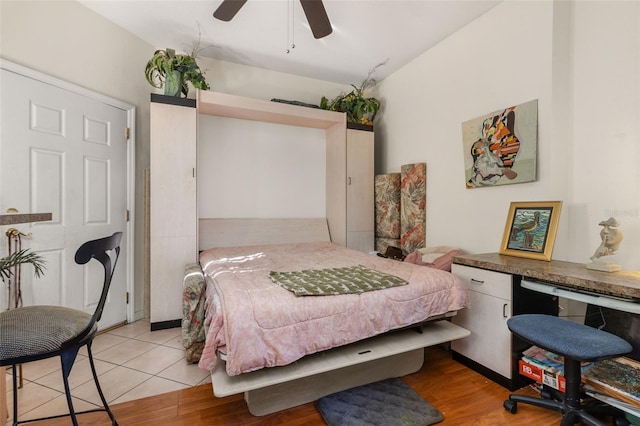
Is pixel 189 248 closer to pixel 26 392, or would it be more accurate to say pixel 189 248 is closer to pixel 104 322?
pixel 104 322

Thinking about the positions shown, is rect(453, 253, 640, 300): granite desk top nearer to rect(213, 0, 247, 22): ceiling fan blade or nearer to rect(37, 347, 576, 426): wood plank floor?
rect(37, 347, 576, 426): wood plank floor

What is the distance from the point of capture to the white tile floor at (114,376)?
1796 millimetres

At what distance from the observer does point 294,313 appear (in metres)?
1.55

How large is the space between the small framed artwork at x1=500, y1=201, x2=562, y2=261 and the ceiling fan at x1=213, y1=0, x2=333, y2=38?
211 cm

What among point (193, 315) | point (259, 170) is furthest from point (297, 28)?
point (193, 315)

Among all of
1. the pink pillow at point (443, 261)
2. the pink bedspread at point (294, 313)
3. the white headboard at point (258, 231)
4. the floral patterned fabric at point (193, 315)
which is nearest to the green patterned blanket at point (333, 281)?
the pink bedspread at point (294, 313)

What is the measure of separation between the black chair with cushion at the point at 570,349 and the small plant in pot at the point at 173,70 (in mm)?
3415

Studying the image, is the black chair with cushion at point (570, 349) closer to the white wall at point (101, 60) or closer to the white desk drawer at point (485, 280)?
the white desk drawer at point (485, 280)

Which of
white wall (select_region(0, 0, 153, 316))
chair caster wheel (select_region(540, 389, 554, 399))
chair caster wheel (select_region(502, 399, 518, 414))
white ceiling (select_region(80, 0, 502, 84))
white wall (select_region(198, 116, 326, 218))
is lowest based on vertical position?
chair caster wheel (select_region(502, 399, 518, 414))

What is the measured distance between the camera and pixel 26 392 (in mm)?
1882

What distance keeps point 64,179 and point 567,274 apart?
375cm

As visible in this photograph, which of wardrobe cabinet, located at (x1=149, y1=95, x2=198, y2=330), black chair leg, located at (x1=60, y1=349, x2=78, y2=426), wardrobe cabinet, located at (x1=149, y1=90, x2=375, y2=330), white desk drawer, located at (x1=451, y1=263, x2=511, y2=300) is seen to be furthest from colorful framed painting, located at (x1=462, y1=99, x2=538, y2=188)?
black chair leg, located at (x1=60, y1=349, x2=78, y2=426)

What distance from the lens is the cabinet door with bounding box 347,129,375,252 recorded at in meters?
3.86

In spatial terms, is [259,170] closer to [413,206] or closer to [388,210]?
[388,210]
